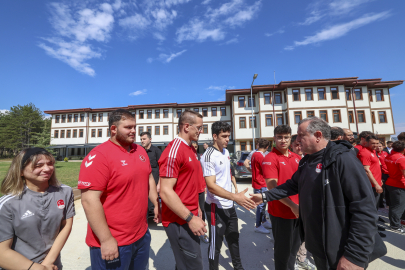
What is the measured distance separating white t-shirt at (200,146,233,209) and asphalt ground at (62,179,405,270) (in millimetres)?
1353

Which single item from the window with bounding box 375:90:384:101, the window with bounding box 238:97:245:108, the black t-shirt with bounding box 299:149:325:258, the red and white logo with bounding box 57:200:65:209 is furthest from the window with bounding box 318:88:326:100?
the red and white logo with bounding box 57:200:65:209

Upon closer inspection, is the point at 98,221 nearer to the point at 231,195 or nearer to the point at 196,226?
the point at 196,226

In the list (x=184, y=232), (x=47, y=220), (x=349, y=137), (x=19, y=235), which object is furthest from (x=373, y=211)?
(x=349, y=137)

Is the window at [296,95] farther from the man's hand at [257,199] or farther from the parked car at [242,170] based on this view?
the man's hand at [257,199]

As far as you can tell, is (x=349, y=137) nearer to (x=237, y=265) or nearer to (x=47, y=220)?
(x=237, y=265)

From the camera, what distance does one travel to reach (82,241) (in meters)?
4.39

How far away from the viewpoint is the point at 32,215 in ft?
5.96

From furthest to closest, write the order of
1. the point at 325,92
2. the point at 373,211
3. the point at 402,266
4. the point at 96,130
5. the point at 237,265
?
the point at 96,130, the point at 325,92, the point at 402,266, the point at 237,265, the point at 373,211

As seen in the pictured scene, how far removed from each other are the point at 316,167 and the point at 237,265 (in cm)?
222

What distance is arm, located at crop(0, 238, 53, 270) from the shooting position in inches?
64.8

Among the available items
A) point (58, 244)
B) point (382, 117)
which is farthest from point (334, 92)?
point (58, 244)

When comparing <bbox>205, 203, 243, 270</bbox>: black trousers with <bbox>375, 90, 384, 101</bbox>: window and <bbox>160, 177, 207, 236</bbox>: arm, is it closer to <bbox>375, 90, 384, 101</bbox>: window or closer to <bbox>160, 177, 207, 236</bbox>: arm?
<bbox>160, 177, 207, 236</bbox>: arm

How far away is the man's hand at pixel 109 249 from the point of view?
174 cm

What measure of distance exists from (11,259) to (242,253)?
142 inches
